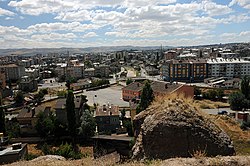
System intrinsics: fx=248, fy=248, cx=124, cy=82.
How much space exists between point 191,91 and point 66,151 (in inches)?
1015

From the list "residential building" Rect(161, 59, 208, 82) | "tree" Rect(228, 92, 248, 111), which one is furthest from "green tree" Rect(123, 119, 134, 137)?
"residential building" Rect(161, 59, 208, 82)

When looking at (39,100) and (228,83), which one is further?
(228,83)

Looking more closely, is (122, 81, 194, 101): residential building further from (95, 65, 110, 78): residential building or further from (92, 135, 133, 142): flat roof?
(95, 65, 110, 78): residential building

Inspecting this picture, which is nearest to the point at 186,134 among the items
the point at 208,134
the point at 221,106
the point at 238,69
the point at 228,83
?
the point at 208,134

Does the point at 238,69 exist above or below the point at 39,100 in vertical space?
above

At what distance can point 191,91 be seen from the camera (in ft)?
135

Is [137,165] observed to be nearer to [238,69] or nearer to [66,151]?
[66,151]

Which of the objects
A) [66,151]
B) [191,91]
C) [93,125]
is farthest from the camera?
[191,91]

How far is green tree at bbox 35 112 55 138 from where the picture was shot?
98.8 feet

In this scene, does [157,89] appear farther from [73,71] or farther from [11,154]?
[73,71]

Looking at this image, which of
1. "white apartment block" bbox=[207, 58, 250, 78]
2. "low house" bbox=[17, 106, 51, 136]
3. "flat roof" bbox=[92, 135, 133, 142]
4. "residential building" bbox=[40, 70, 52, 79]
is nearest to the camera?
"flat roof" bbox=[92, 135, 133, 142]

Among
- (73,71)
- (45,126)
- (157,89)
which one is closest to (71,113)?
(45,126)

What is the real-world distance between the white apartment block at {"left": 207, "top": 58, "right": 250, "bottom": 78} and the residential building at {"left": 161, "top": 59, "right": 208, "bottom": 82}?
5.68 feet

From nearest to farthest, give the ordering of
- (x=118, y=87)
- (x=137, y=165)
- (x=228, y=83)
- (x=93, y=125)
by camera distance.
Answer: (x=137, y=165)
(x=93, y=125)
(x=228, y=83)
(x=118, y=87)
